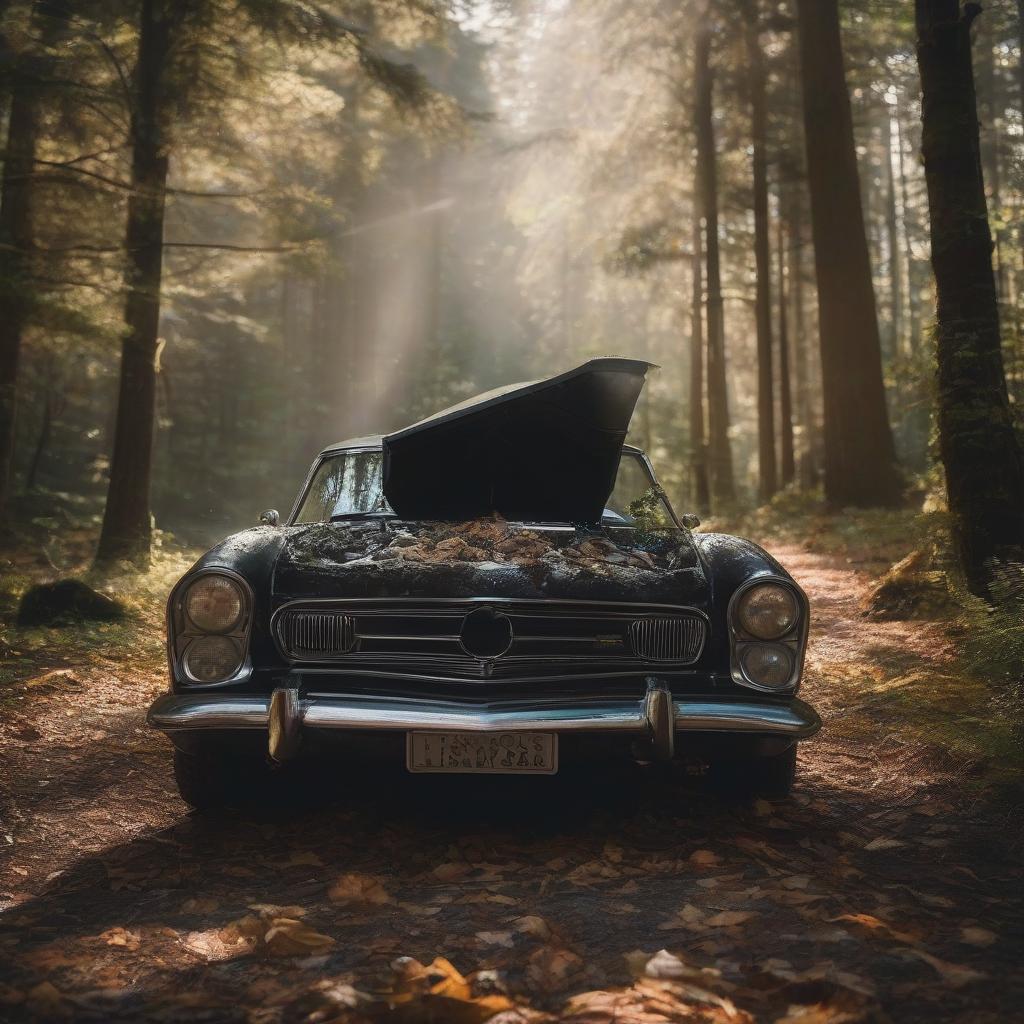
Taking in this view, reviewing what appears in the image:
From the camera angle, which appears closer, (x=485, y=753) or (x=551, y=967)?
(x=551, y=967)

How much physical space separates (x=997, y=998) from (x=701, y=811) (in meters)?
1.73

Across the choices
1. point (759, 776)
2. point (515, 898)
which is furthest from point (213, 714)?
point (759, 776)

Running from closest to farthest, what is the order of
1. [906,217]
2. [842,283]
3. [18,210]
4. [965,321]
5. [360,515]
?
[360,515] → [965,321] → [18,210] → [842,283] → [906,217]

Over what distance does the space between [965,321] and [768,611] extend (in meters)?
2.94

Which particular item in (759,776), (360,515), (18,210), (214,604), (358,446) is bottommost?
(759,776)

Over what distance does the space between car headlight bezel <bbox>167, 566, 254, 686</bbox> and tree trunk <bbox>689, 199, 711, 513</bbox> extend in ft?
56.8

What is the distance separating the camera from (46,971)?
261 centimetres

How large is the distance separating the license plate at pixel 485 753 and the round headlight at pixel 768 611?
873 millimetres

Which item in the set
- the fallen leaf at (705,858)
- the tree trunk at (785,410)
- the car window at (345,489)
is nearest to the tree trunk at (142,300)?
the car window at (345,489)

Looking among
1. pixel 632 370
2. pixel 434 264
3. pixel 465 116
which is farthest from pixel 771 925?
pixel 434 264

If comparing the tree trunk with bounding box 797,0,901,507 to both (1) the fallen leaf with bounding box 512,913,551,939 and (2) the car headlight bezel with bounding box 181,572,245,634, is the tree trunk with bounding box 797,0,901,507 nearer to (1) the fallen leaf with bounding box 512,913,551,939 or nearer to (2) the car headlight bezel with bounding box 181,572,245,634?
(2) the car headlight bezel with bounding box 181,572,245,634

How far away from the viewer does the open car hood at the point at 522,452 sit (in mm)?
4484

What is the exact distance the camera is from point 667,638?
12.6ft

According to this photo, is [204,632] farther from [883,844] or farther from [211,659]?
[883,844]
